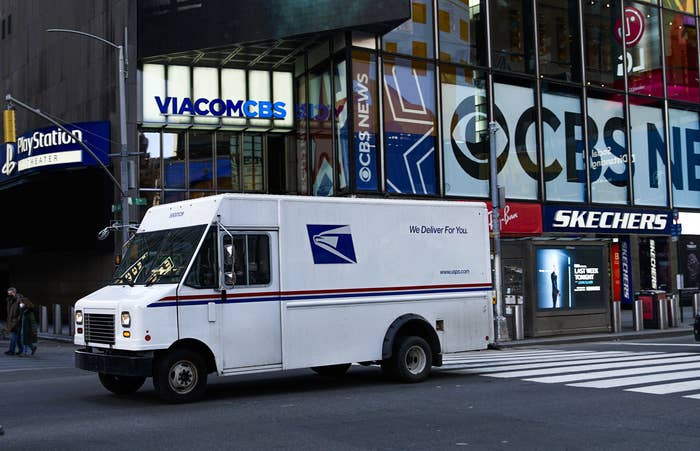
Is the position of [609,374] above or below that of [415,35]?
below

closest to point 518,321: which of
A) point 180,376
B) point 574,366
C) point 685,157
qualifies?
point 574,366

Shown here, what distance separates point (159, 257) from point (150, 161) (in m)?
20.5

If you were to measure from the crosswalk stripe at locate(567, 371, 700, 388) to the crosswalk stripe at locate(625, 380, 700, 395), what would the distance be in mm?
422

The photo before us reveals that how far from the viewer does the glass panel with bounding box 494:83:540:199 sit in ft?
99.0

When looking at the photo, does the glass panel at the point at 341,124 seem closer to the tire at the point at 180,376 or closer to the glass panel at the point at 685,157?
the glass panel at the point at 685,157

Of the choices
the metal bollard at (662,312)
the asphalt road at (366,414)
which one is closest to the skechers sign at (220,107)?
the metal bollard at (662,312)

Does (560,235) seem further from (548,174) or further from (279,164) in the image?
(279,164)

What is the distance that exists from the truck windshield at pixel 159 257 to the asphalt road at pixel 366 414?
1.80m

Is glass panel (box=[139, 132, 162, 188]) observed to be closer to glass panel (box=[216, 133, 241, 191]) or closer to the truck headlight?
glass panel (box=[216, 133, 241, 191])

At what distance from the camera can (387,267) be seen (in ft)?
45.4

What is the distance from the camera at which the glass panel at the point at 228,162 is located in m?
33.1

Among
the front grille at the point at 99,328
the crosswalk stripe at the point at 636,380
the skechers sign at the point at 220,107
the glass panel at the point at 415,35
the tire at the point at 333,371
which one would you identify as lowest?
the crosswalk stripe at the point at 636,380

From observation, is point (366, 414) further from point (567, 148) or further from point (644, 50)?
point (644, 50)

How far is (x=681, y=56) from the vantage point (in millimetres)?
36125
